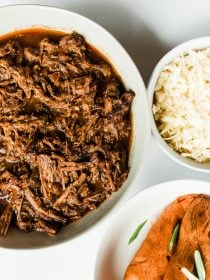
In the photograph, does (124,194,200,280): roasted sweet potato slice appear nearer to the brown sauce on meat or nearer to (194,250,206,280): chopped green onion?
(194,250,206,280): chopped green onion

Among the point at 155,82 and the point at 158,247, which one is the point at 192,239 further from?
the point at 155,82

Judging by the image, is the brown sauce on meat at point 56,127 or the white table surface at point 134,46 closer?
the brown sauce on meat at point 56,127

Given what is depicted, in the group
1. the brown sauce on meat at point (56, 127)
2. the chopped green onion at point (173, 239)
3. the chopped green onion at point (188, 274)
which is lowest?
the chopped green onion at point (188, 274)

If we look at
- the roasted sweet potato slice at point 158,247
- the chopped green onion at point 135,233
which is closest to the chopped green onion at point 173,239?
the roasted sweet potato slice at point 158,247

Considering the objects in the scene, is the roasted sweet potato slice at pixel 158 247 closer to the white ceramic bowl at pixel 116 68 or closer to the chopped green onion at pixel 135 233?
the chopped green onion at pixel 135 233

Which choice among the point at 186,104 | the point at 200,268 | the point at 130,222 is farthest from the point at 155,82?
the point at 200,268

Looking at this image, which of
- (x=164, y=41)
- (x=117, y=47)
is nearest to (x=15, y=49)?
(x=117, y=47)

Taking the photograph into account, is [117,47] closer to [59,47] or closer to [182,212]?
[59,47]

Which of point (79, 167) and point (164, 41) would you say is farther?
point (164, 41)
